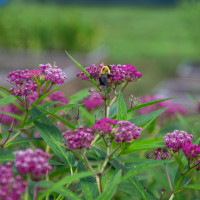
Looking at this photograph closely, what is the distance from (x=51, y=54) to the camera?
716 cm

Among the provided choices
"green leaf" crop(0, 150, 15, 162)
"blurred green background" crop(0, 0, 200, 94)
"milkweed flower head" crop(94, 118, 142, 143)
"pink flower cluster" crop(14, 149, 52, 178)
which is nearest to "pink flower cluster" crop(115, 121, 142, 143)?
"milkweed flower head" crop(94, 118, 142, 143)

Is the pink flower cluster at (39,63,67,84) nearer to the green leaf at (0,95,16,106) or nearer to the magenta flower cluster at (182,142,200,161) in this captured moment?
the green leaf at (0,95,16,106)

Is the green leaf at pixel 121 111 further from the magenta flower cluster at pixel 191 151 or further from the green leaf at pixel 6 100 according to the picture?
the green leaf at pixel 6 100

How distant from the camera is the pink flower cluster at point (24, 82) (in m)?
1.21

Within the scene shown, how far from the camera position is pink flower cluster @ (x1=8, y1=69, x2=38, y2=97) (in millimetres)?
1206

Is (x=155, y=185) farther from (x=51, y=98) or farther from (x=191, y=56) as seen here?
(x=191, y=56)

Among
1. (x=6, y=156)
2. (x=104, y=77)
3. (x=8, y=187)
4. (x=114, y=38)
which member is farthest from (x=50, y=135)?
(x=114, y=38)

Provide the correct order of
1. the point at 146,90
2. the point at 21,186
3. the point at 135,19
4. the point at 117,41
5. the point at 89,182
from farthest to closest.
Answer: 1. the point at 135,19
2. the point at 117,41
3. the point at 146,90
4. the point at 89,182
5. the point at 21,186

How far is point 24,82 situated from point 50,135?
0.20m

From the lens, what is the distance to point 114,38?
39.2ft

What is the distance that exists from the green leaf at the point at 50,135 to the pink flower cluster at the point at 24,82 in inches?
2.7

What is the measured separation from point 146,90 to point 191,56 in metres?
3.44

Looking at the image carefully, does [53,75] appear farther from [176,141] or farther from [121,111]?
[176,141]

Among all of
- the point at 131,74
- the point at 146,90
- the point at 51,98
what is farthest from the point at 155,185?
the point at 146,90
